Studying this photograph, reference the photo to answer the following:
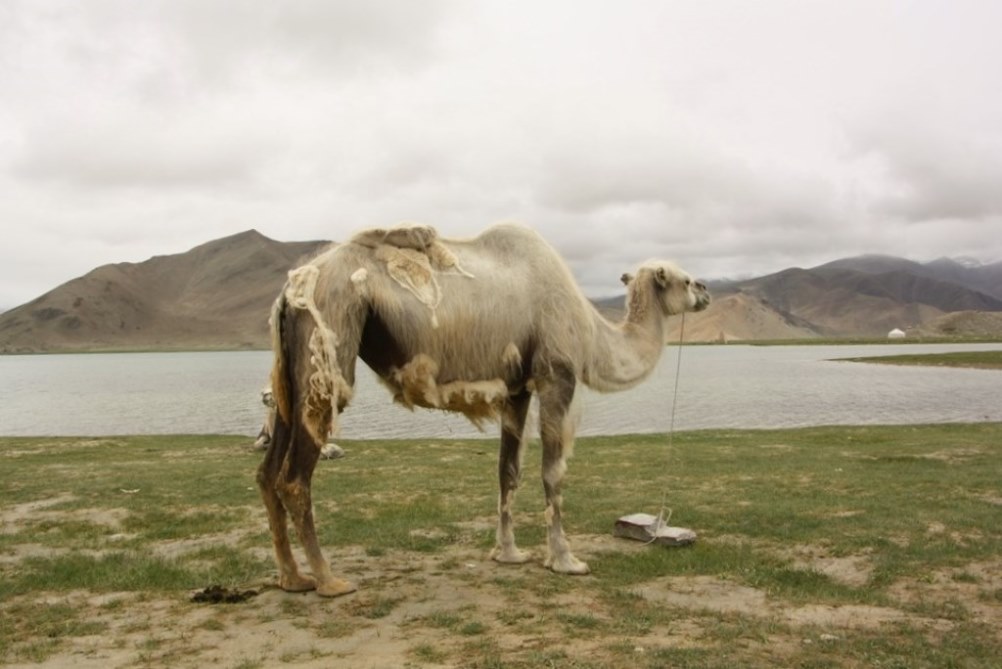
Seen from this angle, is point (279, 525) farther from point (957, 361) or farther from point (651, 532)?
point (957, 361)

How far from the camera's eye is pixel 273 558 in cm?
893

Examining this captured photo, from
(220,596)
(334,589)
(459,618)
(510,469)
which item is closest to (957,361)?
(510,469)

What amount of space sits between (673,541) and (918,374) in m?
66.1

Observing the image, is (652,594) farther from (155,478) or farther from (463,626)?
(155,478)

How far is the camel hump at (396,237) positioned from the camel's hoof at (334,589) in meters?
3.33

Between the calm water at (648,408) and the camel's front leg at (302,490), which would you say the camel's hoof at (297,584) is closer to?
the camel's front leg at (302,490)

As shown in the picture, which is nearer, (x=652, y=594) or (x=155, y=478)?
(x=652, y=594)

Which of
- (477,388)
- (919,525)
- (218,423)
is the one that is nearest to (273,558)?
(477,388)

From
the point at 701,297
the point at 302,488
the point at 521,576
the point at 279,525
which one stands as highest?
Result: the point at 701,297

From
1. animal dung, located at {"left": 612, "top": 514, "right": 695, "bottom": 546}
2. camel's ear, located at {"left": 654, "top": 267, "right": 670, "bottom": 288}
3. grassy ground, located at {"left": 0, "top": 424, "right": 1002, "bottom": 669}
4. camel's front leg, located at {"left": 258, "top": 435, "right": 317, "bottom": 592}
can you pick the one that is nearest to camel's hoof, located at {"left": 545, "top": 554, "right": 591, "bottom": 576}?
grassy ground, located at {"left": 0, "top": 424, "right": 1002, "bottom": 669}

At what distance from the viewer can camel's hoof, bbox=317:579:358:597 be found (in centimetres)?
734

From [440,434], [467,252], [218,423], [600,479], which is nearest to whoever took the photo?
[467,252]

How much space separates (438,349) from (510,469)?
2.13m

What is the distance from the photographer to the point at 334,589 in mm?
7363
